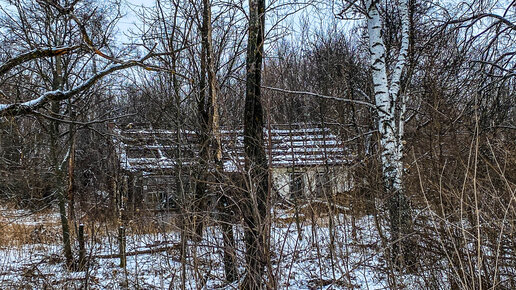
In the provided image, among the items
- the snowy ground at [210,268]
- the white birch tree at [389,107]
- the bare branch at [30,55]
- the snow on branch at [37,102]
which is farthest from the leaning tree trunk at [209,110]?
the white birch tree at [389,107]

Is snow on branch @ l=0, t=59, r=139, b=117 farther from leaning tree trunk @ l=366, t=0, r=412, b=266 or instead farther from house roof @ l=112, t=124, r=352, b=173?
leaning tree trunk @ l=366, t=0, r=412, b=266

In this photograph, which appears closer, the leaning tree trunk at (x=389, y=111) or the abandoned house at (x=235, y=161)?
the abandoned house at (x=235, y=161)

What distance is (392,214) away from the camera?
553 centimetres

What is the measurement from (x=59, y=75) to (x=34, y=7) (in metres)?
1.33

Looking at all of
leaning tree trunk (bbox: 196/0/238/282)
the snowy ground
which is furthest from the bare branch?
the snowy ground

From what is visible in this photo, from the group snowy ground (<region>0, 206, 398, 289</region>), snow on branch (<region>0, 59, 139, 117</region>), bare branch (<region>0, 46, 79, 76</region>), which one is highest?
bare branch (<region>0, 46, 79, 76</region>)

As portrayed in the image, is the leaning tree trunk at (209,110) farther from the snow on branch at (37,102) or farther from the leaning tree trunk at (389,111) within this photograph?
the leaning tree trunk at (389,111)

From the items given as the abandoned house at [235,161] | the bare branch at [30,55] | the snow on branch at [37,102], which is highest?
the bare branch at [30,55]

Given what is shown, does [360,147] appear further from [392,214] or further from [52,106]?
[52,106]

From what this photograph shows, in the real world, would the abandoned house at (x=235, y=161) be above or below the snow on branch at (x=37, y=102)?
below

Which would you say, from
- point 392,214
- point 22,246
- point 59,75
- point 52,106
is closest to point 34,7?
A: point 59,75

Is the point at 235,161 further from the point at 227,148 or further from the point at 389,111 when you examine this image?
the point at 389,111

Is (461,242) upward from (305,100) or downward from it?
downward

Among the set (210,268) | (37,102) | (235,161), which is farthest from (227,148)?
(37,102)
